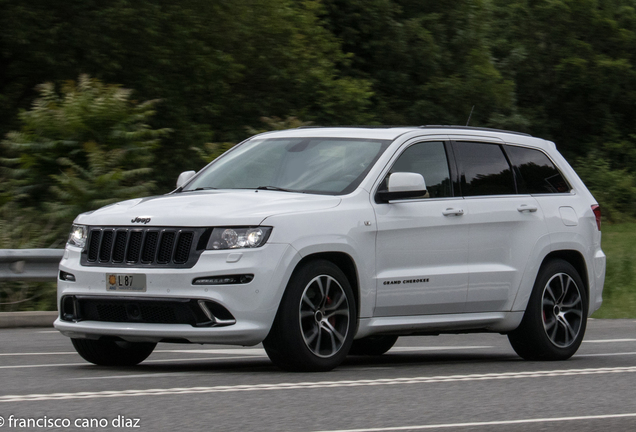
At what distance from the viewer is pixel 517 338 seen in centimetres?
961

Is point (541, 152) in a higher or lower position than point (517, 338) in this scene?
higher

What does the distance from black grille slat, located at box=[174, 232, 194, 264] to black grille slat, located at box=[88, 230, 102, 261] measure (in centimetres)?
67

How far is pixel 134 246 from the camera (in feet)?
25.7

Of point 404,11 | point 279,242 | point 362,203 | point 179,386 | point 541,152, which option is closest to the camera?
point 179,386

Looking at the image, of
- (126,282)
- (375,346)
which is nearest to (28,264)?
(375,346)

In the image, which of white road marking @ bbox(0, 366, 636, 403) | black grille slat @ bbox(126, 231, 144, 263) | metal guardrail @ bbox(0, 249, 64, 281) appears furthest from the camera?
metal guardrail @ bbox(0, 249, 64, 281)

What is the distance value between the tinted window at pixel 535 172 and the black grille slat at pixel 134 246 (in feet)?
11.2

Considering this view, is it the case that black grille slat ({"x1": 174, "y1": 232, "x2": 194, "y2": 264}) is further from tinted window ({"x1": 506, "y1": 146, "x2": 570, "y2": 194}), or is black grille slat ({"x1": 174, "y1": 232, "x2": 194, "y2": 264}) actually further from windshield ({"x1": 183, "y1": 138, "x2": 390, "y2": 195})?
tinted window ({"x1": 506, "y1": 146, "x2": 570, "y2": 194})

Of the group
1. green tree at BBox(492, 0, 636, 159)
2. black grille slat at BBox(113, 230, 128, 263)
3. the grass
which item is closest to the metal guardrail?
black grille slat at BBox(113, 230, 128, 263)

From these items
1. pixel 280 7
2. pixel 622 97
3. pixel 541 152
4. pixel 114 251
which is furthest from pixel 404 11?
pixel 114 251

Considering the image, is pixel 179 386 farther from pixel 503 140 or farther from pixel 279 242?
Result: pixel 503 140

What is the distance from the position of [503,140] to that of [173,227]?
11.1 feet

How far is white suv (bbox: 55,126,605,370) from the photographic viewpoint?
25.0 feet

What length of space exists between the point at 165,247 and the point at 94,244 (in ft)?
2.12
